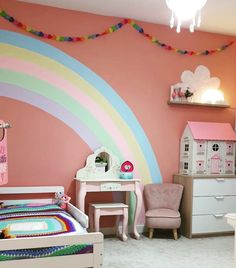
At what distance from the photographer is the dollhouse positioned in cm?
437

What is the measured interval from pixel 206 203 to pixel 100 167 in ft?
4.65

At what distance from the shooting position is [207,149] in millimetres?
4414

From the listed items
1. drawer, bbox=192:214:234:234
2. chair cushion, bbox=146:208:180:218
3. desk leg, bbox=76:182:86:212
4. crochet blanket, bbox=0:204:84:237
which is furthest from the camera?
drawer, bbox=192:214:234:234

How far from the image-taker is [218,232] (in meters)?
4.32

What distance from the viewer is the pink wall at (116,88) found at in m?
3.91

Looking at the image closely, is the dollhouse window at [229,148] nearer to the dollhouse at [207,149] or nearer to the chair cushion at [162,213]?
the dollhouse at [207,149]

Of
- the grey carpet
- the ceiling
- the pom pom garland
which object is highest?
the ceiling

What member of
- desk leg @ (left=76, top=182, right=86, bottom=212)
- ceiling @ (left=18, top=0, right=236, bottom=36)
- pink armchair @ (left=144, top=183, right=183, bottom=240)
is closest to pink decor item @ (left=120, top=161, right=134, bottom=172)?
pink armchair @ (left=144, top=183, right=183, bottom=240)

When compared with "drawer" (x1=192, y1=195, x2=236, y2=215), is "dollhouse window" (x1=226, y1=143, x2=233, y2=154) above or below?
above

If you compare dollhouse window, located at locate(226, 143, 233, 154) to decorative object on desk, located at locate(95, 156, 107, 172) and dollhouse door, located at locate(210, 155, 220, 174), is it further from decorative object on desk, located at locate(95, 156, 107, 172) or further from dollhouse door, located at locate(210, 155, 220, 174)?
decorative object on desk, located at locate(95, 156, 107, 172)

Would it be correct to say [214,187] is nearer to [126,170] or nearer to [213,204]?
[213,204]

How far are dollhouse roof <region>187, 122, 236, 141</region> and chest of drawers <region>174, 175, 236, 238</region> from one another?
52 cm

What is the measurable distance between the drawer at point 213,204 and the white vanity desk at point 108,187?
728 mm

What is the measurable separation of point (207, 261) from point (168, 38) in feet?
9.35
